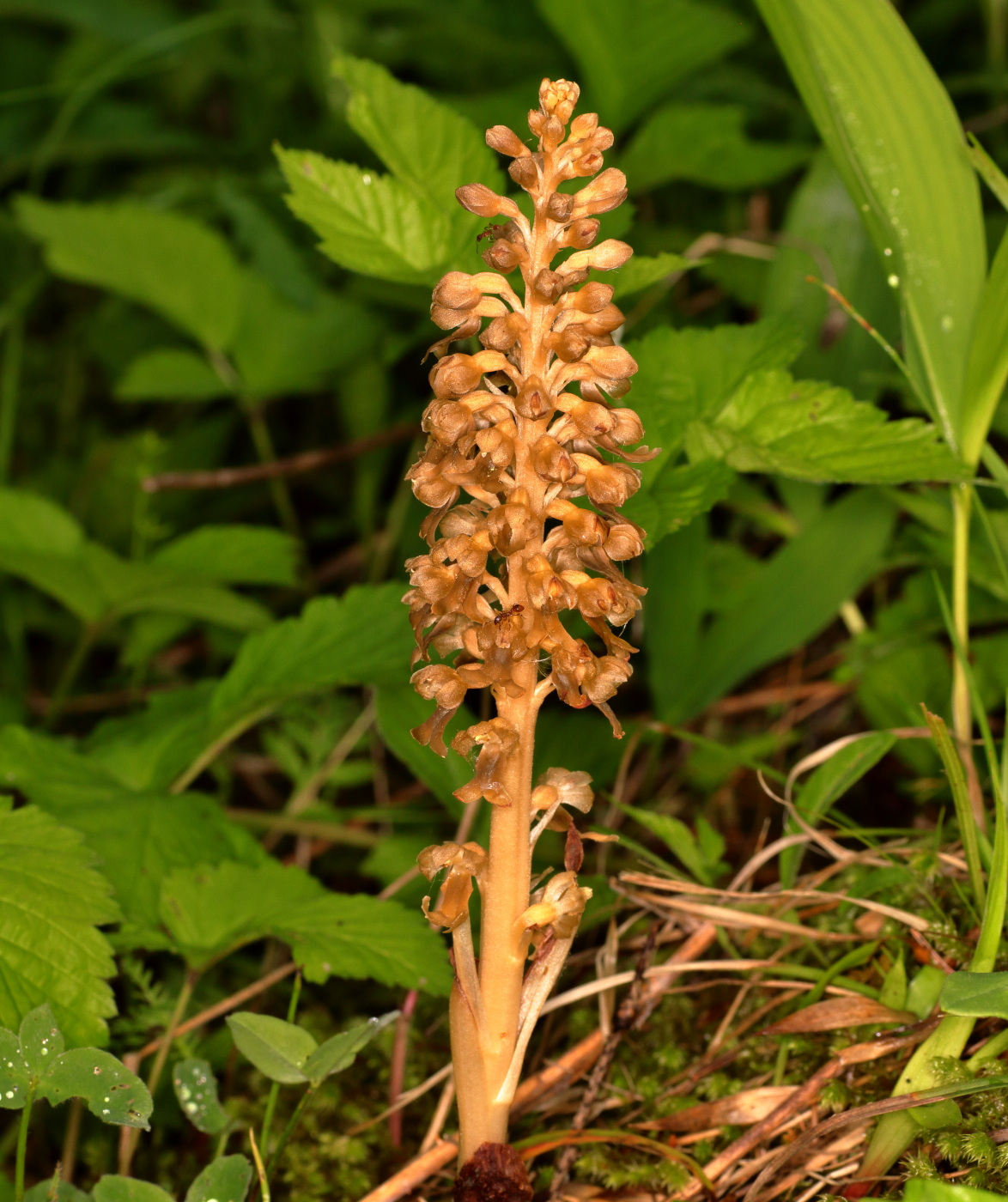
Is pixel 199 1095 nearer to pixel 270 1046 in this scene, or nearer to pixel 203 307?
pixel 270 1046

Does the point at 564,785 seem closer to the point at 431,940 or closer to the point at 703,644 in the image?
the point at 431,940

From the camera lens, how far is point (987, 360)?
2.05 metres

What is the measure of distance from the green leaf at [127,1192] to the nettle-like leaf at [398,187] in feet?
4.96

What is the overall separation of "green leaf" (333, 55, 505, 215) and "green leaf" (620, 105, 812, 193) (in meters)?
0.88

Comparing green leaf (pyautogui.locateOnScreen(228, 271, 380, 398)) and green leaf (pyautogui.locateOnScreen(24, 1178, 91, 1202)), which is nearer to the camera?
green leaf (pyautogui.locateOnScreen(24, 1178, 91, 1202))

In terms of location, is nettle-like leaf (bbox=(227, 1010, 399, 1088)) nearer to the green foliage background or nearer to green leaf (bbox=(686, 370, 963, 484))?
the green foliage background

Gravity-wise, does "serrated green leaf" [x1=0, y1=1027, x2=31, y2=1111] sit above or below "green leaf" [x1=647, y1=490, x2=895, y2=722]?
below

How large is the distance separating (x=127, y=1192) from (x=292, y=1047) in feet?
0.90

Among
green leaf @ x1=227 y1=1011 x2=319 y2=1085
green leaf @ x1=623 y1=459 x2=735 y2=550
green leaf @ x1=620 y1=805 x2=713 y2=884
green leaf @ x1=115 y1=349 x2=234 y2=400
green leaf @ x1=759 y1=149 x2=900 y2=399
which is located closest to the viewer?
green leaf @ x1=227 y1=1011 x2=319 y2=1085

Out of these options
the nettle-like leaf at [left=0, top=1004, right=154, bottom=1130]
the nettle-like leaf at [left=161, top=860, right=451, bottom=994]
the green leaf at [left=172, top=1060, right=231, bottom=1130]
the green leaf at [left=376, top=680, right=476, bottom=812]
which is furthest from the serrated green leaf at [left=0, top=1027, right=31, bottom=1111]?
the green leaf at [left=376, top=680, right=476, bottom=812]

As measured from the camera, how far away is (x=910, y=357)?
221 cm

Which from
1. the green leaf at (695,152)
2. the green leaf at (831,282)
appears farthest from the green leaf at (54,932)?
the green leaf at (695,152)

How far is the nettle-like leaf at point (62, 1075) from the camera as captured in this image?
164cm

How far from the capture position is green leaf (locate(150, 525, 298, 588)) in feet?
9.82
